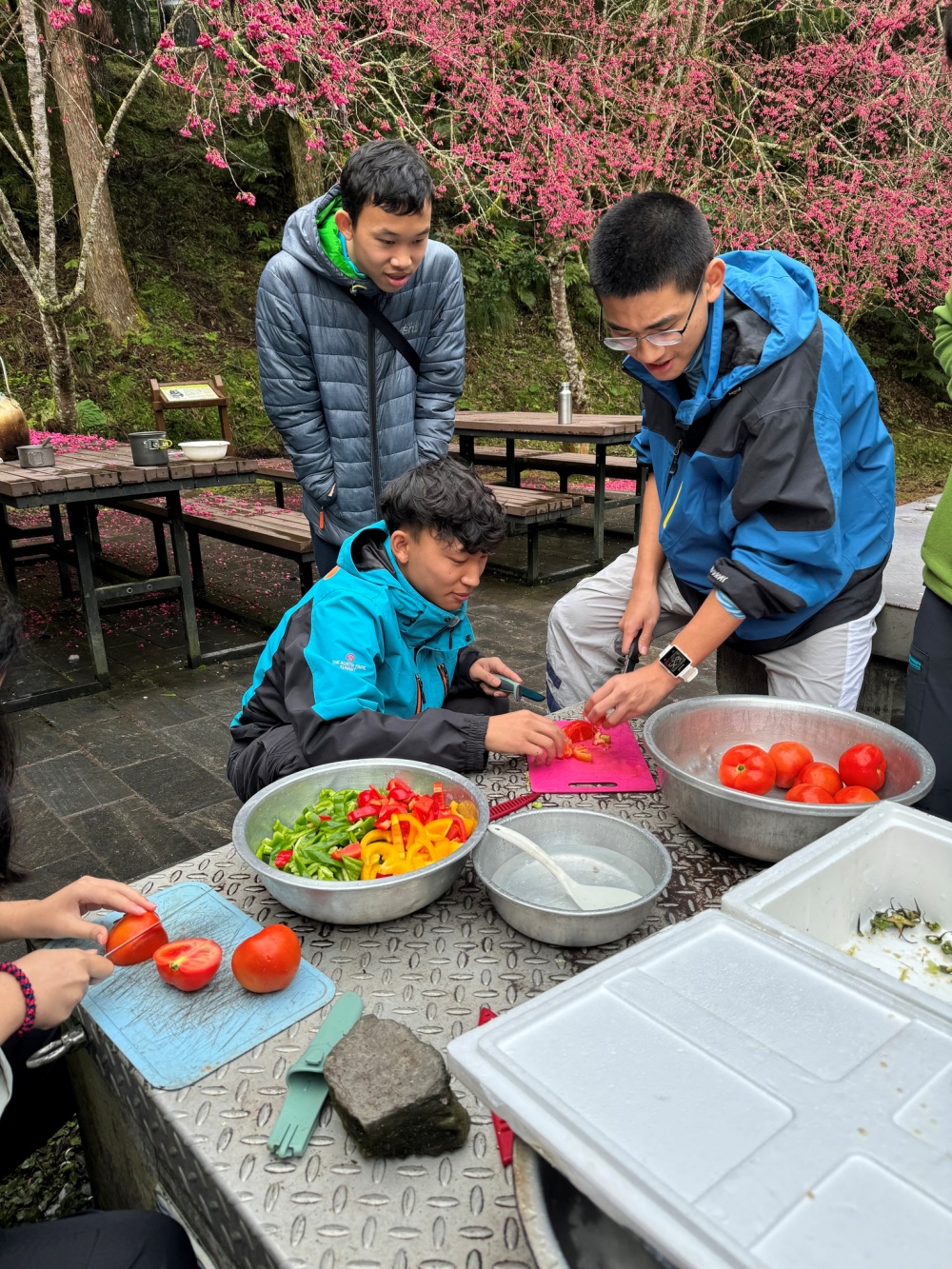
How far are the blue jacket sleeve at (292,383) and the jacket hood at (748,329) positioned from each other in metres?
1.66

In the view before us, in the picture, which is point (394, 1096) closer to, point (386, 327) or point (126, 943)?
Answer: point (126, 943)

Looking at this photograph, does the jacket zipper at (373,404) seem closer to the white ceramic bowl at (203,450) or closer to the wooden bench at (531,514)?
the white ceramic bowl at (203,450)

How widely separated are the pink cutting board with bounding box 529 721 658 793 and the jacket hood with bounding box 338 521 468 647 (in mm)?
436

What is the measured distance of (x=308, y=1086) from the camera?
1045 millimetres

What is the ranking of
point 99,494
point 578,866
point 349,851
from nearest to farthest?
1. point 349,851
2. point 578,866
3. point 99,494

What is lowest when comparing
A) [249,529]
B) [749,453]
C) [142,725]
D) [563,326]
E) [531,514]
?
[142,725]

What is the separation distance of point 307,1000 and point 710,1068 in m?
0.66

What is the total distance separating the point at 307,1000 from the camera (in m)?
1.19

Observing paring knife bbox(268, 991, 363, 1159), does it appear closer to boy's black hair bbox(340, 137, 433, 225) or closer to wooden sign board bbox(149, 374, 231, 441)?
boy's black hair bbox(340, 137, 433, 225)

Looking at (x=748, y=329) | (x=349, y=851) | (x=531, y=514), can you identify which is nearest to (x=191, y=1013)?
(x=349, y=851)

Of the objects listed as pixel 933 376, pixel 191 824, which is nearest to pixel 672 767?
pixel 191 824

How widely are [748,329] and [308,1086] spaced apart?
1.93 m

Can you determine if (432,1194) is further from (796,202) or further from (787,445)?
(796,202)

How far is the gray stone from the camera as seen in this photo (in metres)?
0.92
